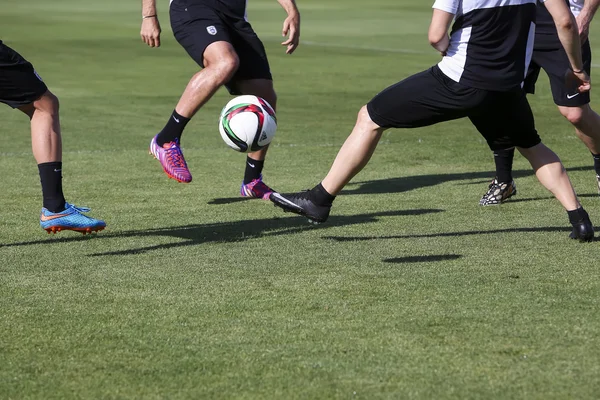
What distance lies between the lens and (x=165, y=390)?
4.43 metres

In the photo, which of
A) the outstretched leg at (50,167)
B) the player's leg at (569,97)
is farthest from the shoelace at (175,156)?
the player's leg at (569,97)

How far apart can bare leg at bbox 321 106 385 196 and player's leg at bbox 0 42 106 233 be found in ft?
5.07

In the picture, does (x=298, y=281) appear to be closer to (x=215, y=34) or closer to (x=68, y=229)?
(x=68, y=229)

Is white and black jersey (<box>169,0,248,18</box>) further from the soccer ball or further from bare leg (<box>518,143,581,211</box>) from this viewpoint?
bare leg (<box>518,143,581,211</box>)

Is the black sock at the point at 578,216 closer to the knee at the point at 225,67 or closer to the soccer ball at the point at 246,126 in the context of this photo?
the soccer ball at the point at 246,126

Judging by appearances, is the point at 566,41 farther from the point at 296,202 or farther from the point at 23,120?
the point at 23,120

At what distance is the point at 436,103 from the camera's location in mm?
6695

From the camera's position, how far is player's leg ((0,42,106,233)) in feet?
23.4

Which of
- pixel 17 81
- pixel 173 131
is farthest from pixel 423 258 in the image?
pixel 17 81

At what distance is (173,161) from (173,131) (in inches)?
13.2

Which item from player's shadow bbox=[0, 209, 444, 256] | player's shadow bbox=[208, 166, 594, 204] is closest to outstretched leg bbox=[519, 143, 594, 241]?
player's shadow bbox=[0, 209, 444, 256]

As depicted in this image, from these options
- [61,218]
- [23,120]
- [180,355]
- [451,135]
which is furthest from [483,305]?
[23,120]

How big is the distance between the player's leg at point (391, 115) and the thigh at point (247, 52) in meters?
2.34

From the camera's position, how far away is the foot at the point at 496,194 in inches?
347
